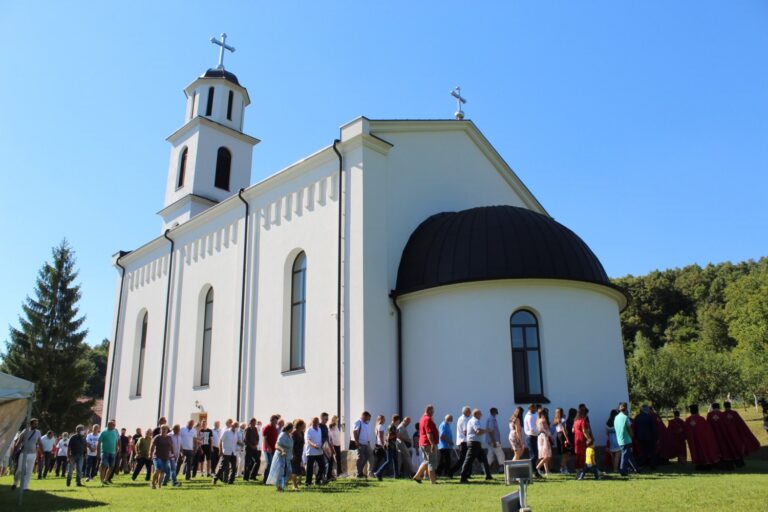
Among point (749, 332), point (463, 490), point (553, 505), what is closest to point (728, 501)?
point (553, 505)

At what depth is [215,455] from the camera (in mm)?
17281

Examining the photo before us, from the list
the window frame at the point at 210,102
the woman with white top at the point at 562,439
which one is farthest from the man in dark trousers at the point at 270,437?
the window frame at the point at 210,102

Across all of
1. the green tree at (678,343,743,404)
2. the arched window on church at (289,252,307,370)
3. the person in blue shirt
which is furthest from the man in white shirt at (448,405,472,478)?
the green tree at (678,343,743,404)

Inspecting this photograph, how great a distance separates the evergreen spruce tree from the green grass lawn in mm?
25571

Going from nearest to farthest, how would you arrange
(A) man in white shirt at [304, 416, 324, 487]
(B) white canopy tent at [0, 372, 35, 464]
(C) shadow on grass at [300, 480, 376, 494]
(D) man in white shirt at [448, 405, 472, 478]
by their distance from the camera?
(B) white canopy tent at [0, 372, 35, 464]
(C) shadow on grass at [300, 480, 376, 494]
(A) man in white shirt at [304, 416, 324, 487]
(D) man in white shirt at [448, 405, 472, 478]

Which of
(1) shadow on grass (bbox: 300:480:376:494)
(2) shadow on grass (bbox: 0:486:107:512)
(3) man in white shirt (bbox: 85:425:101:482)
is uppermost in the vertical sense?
(3) man in white shirt (bbox: 85:425:101:482)

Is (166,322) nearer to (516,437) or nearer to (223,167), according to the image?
(223,167)

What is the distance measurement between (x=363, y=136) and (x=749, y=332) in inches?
1923

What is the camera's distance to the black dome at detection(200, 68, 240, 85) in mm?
28750

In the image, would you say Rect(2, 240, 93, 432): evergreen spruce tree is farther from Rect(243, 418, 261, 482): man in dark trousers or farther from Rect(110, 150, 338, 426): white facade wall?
Rect(243, 418, 261, 482): man in dark trousers

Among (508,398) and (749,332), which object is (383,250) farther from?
(749,332)

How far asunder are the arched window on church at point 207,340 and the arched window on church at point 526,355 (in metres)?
11.5

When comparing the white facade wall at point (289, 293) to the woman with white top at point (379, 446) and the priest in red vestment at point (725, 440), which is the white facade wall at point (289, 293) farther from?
the priest in red vestment at point (725, 440)

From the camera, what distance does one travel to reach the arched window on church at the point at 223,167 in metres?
27.7
